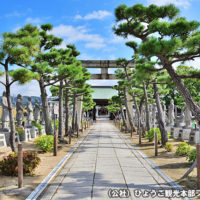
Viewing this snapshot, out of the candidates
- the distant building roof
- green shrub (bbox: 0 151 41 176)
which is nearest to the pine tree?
green shrub (bbox: 0 151 41 176)

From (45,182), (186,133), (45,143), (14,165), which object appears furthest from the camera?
(186,133)

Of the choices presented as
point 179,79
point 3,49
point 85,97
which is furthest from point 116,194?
point 85,97

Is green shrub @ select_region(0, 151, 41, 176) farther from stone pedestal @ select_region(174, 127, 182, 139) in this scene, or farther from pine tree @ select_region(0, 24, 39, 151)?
stone pedestal @ select_region(174, 127, 182, 139)

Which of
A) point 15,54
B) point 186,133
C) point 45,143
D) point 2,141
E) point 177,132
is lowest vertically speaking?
point 177,132

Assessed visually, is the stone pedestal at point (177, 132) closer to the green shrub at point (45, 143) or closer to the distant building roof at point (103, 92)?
the green shrub at point (45, 143)

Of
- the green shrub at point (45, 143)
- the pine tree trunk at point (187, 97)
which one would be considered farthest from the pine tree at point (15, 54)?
the pine tree trunk at point (187, 97)

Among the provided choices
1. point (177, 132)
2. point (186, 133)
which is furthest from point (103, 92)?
point (186, 133)

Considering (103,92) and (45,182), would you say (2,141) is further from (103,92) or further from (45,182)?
(103,92)

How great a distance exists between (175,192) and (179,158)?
4333 millimetres

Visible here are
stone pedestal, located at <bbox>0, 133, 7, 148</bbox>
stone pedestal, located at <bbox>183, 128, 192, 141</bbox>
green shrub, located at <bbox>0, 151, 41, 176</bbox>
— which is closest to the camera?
green shrub, located at <bbox>0, 151, 41, 176</bbox>

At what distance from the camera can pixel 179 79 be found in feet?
23.3

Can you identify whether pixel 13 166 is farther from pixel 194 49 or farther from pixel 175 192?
pixel 194 49

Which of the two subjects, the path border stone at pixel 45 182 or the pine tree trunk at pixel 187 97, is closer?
the path border stone at pixel 45 182

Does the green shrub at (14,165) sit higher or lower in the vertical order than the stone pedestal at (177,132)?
higher
